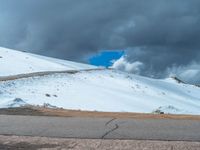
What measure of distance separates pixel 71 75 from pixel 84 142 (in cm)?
2975

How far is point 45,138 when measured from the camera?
9.87 meters

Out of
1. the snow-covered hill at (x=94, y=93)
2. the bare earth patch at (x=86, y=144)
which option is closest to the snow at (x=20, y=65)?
the snow-covered hill at (x=94, y=93)

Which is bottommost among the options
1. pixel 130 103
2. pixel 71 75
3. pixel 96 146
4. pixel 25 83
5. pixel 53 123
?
pixel 96 146

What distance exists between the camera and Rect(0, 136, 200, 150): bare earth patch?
888 centimetres

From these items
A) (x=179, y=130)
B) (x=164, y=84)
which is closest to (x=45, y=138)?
(x=179, y=130)

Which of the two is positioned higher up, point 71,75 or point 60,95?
point 71,75

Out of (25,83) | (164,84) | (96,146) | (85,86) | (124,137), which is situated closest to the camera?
(96,146)

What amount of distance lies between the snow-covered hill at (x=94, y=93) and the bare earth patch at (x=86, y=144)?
23.0 feet

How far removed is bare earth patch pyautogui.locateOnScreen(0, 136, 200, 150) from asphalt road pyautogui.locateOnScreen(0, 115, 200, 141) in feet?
1.25

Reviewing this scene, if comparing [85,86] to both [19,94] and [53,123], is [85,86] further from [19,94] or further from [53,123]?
[53,123]

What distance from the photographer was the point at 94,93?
3092 centimetres

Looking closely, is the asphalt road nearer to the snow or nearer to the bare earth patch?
the bare earth patch

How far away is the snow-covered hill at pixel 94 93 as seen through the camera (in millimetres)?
25062

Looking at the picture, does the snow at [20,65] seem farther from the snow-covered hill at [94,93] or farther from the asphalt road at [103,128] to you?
the asphalt road at [103,128]
